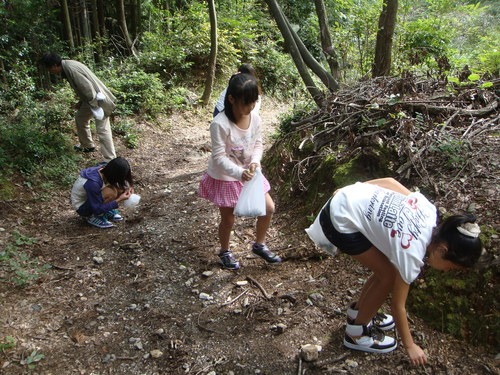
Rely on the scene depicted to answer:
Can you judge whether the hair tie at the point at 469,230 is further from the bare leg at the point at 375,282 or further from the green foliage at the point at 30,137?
the green foliage at the point at 30,137

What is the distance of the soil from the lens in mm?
2568

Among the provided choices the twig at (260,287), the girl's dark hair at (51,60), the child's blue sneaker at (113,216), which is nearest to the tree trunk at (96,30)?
the girl's dark hair at (51,60)

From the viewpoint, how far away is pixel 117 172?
4.20 m

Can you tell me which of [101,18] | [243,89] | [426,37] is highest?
[101,18]

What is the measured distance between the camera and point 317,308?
3021 mm

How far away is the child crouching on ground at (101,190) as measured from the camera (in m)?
4.23

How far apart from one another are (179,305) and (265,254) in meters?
0.91

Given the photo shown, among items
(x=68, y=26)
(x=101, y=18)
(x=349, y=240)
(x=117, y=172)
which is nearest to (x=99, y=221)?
(x=117, y=172)

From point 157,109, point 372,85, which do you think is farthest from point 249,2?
point 372,85

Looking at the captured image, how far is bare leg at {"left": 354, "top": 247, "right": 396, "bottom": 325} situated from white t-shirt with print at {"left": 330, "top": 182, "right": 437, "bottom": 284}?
3.6 inches

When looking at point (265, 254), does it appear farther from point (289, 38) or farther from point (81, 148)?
point (81, 148)

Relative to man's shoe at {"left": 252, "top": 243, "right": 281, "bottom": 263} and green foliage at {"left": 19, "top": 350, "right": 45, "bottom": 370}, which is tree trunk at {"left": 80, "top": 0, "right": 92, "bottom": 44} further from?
green foliage at {"left": 19, "top": 350, "right": 45, "bottom": 370}

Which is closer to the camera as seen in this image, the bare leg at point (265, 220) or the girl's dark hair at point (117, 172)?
the bare leg at point (265, 220)

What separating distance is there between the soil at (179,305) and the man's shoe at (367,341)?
0.06 metres
